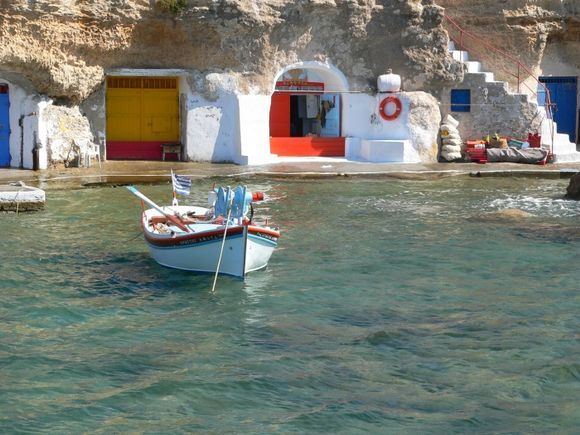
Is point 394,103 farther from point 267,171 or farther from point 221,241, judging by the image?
point 221,241

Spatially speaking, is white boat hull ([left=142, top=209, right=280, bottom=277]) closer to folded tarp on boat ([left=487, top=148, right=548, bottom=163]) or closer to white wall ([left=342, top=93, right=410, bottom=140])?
white wall ([left=342, top=93, right=410, bottom=140])

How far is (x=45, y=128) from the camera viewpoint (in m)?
27.9

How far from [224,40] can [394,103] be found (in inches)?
203

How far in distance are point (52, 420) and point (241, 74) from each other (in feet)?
64.8

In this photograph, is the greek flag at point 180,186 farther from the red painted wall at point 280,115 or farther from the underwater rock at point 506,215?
the red painted wall at point 280,115

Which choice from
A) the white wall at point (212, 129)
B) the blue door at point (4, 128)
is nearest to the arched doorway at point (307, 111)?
the white wall at point (212, 129)

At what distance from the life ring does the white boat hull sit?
1423 cm

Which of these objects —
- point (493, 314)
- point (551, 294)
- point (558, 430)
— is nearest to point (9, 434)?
point (558, 430)

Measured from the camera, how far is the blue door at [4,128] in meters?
28.3

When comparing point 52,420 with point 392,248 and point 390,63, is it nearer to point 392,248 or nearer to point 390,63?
point 392,248

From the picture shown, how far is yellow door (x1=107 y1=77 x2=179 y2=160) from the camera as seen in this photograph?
30.2 m

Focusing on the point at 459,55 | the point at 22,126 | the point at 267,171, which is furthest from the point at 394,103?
the point at 22,126

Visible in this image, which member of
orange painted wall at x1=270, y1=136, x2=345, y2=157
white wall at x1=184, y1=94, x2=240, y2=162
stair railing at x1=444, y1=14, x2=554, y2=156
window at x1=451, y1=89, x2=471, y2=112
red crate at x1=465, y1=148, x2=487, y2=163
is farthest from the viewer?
stair railing at x1=444, y1=14, x2=554, y2=156

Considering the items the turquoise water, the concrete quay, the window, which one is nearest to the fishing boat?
the turquoise water
